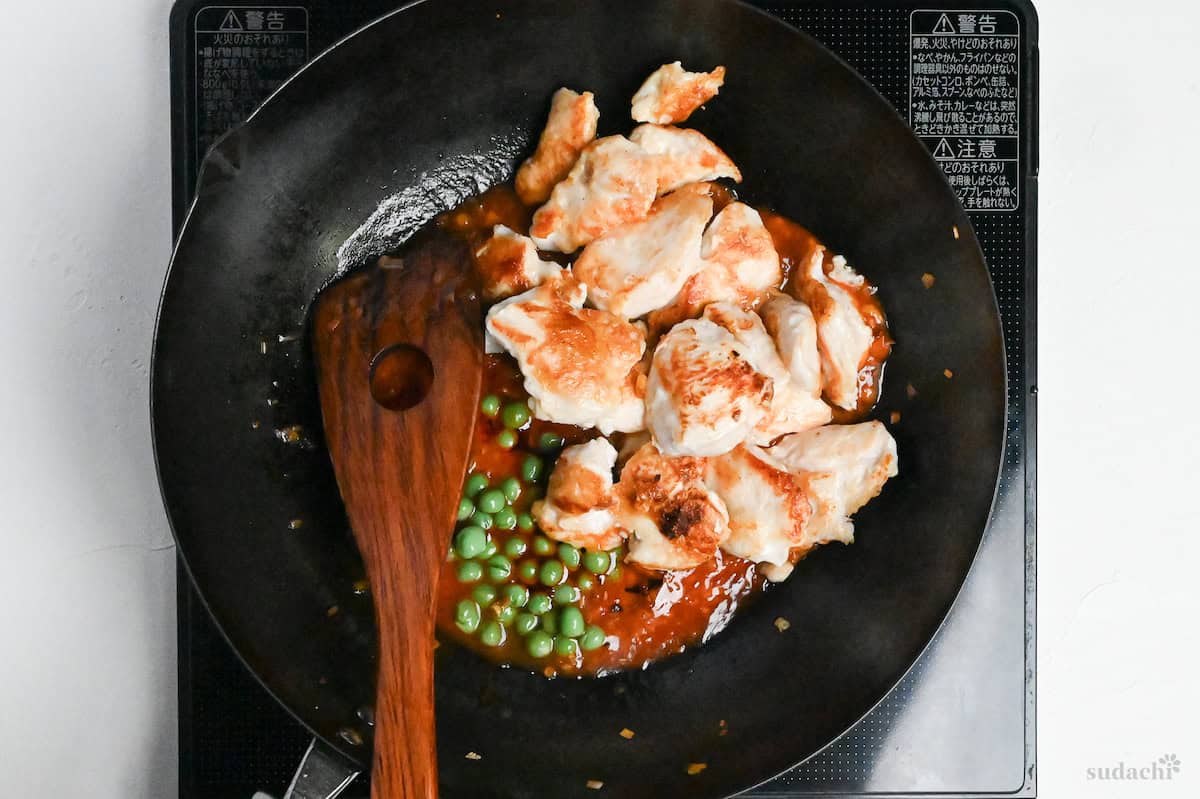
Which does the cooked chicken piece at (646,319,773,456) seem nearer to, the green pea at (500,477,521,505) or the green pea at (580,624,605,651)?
the green pea at (500,477,521,505)

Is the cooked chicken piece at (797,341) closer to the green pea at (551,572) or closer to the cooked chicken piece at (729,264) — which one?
the cooked chicken piece at (729,264)

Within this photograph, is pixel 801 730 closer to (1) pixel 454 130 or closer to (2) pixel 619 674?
(2) pixel 619 674

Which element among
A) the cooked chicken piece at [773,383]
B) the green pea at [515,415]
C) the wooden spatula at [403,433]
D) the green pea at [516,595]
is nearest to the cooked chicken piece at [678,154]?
the cooked chicken piece at [773,383]

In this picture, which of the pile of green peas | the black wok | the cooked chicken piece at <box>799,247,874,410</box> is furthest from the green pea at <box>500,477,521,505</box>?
the cooked chicken piece at <box>799,247,874,410</box>
